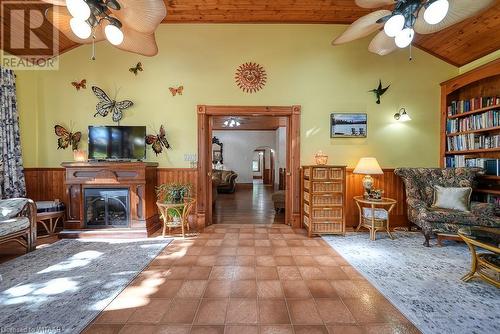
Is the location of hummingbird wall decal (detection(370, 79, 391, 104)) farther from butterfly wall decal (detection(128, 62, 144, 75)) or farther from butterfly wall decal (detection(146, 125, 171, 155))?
butterfly wall decal (detection(128, 62, 144, 75))

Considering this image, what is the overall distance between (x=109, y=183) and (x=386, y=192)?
4.75 m

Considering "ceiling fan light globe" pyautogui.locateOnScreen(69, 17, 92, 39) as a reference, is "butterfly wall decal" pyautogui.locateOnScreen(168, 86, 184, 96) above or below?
above

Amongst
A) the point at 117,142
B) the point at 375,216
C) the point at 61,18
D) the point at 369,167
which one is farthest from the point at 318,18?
the point at 117,142

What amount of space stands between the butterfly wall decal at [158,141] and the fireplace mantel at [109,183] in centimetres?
53

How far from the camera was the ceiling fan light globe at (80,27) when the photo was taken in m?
1.87

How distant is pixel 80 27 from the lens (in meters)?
1.90

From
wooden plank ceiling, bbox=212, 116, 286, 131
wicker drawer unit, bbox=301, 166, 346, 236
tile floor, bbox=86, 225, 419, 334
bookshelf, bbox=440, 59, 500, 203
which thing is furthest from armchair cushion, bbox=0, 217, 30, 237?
bookshelf, bbox=440, 59, 500, 203

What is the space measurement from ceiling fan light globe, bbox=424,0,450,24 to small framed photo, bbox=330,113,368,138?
235 cm

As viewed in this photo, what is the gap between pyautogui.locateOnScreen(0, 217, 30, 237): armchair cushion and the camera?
2713 millimetres

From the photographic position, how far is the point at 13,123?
3697 mm

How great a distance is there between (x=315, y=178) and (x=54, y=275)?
3485 millimetres

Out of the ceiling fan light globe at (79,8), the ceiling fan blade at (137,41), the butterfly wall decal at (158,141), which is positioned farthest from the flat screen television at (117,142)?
the ceiling fan light globe at (79,8)

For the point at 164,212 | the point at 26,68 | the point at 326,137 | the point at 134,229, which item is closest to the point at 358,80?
the point at 326,137

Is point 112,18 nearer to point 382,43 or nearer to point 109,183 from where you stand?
point 109,183
